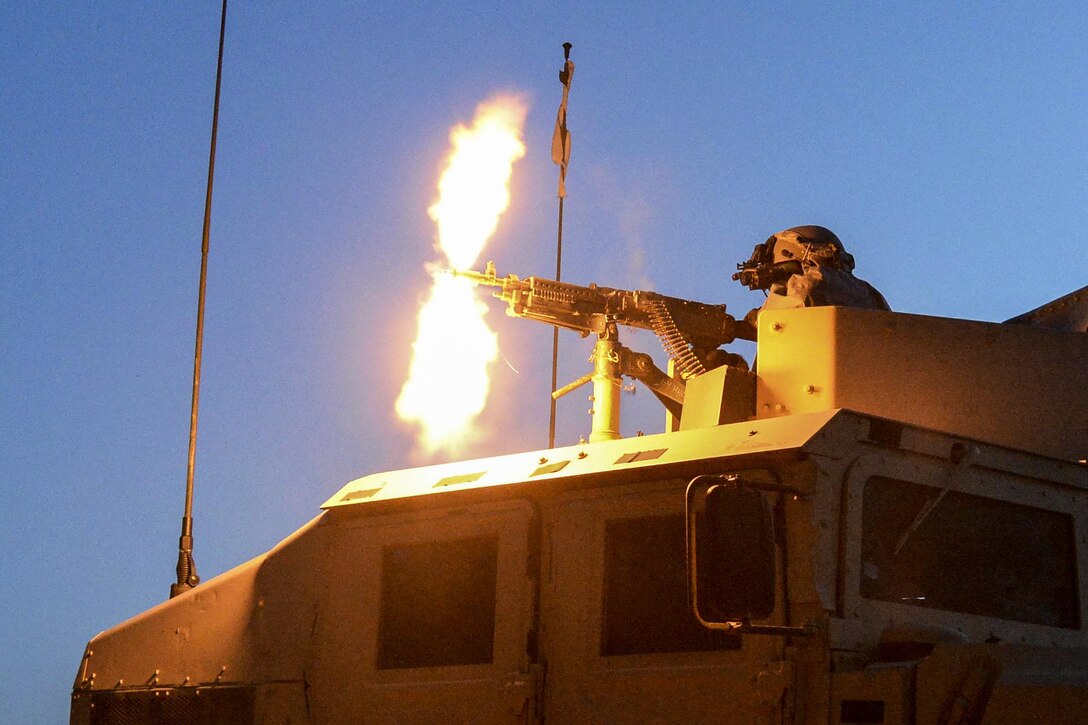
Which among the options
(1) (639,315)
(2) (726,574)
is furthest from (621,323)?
(2) (726,574)

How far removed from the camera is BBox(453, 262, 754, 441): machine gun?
23.7 ft

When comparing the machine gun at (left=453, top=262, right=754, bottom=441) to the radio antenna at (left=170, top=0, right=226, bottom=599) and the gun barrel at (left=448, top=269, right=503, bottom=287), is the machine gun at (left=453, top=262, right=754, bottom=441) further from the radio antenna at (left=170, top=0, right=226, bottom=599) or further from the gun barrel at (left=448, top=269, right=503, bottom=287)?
the radio antenna at (left=170, top=0, right=226, bottom=599)

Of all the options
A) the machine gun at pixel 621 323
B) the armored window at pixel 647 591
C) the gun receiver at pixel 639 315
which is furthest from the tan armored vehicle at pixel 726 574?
the gun receiver at pixel 639 315

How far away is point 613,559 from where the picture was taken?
5.21 meters

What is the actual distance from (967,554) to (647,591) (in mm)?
1092

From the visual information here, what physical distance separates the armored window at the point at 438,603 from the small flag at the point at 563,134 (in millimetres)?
6709

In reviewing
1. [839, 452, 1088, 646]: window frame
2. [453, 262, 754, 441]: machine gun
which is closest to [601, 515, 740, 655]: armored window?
[839, 452, 1088, 646]: window frame

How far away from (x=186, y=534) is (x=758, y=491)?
20.4 feet

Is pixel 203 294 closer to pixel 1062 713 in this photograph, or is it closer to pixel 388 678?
pixel 388 678

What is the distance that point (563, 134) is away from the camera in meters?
12.6

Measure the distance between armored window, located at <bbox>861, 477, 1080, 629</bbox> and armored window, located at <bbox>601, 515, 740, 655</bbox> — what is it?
611 mm

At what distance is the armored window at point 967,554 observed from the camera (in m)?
4.87

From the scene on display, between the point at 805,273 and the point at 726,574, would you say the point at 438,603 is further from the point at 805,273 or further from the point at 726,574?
the point at 805,273

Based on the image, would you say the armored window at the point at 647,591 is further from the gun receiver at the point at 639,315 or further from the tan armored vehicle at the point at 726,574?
the gun receiver at the point at 639,315
